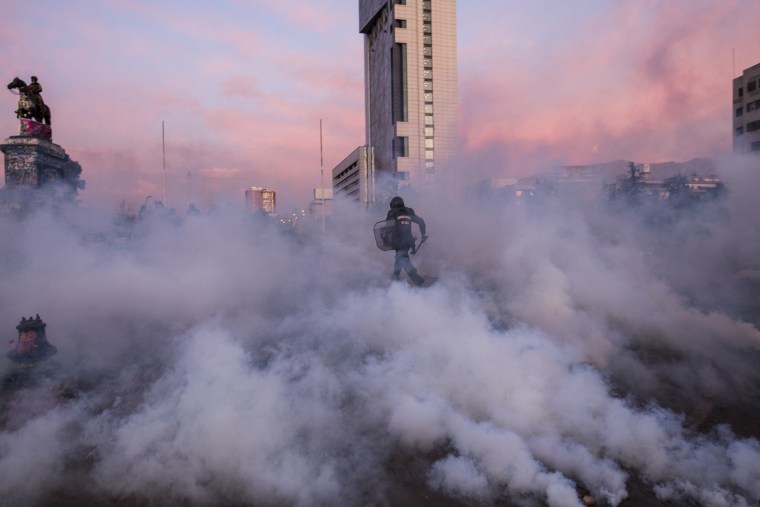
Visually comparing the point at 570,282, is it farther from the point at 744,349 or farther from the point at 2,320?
the point at 2,320

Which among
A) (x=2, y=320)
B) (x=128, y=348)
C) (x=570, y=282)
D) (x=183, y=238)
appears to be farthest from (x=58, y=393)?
(x=570, y=282)

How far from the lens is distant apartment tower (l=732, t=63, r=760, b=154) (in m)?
39.4

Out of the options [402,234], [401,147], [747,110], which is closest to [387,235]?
[402,234]

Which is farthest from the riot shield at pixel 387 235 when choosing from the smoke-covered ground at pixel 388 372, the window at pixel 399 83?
the window at pixel 399 83

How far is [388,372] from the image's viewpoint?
17.0ft

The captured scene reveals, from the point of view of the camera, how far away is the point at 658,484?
3568 mm

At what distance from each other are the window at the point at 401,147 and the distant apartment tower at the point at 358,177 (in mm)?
4661

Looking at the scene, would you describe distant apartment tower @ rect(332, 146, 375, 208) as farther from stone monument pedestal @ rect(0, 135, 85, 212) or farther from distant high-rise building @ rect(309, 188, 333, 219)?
stone monument pedestal @ rect(0, 135, 85, 212)

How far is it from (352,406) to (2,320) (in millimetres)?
6434

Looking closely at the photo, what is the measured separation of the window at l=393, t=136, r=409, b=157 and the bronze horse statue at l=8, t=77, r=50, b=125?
37.1 metres

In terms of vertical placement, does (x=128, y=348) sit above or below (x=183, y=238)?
below

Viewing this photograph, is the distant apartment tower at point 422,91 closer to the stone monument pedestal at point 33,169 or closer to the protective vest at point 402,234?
the stone monument pedestal at point 33,169

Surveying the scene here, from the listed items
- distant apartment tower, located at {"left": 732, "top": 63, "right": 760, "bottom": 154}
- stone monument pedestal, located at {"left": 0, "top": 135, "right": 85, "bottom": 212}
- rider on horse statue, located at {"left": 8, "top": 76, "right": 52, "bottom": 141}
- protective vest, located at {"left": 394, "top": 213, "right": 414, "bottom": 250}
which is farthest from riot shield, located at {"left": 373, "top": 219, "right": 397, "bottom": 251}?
distant apartment tower, located at {"left": 732, "top": 63, "right": 760, "bottom": 154}

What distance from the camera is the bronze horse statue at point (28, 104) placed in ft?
66.0
